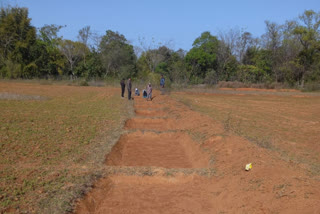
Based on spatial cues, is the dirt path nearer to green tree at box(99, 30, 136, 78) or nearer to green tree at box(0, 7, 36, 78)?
green tree at box(99, 30, 136, 78)

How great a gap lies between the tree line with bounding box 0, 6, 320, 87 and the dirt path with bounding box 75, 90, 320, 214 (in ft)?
88.7

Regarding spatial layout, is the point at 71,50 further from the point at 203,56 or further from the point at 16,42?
the point at 203,56

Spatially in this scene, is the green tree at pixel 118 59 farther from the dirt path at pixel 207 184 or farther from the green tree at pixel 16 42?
the dirt path at pixel 207 184

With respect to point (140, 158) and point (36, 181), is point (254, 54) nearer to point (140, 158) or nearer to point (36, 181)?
point (140, 158)

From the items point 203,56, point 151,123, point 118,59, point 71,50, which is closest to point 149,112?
point 151,123

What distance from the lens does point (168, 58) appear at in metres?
47.5

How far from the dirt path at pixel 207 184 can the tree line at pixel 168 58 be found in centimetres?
2704

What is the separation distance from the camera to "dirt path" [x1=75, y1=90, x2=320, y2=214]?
439 centimetres

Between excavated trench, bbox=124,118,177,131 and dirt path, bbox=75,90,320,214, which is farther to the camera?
excavated trench, bbox=124,118,177,131

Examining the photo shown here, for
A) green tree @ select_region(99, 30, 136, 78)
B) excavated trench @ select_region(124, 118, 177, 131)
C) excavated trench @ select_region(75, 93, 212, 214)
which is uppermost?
green tree @ select_region(99, 30, 136, 78)

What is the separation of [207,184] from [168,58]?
4306 centimetres

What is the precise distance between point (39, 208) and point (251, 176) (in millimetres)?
3776

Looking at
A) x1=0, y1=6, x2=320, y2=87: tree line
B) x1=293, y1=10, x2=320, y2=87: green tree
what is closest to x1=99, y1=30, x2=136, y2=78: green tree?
x1=0, y1=6, x2=320, y2=87: tree line

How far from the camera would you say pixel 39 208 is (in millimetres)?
4023
